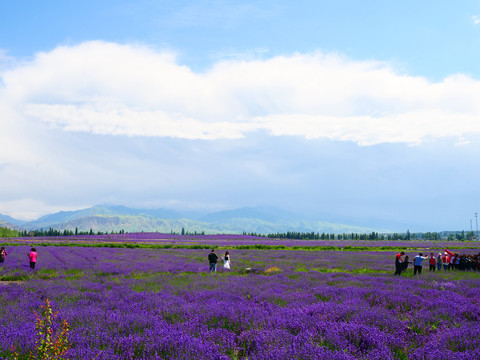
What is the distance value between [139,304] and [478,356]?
6.29 m

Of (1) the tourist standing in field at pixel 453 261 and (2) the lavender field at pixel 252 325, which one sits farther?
(1) the tourist standing in field at pixel 453 261

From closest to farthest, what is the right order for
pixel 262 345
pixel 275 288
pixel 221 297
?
pixel 262 345
pixel 221 297
pixel 275 288

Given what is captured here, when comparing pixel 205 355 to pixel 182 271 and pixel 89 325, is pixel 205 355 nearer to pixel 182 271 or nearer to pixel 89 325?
pixel 89 325

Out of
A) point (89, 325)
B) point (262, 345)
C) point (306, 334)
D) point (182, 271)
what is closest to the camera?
point (262, 345)

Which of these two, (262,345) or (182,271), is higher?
(262,345)

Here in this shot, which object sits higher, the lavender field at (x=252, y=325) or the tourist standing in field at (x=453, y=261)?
the lavender field at (x=252, y=325)

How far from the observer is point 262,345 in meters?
4.63

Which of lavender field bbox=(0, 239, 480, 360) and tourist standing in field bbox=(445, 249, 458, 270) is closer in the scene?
lavender field bbox=(0, 239, 480, 360)

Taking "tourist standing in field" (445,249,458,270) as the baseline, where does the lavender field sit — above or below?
above

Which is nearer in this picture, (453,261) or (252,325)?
(252,325)

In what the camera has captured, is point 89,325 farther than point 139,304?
No

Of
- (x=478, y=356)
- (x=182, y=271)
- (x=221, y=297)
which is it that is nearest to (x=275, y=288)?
(x=221, y=297)

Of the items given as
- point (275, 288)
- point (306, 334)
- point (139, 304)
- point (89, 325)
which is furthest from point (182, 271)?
point (306, 334)

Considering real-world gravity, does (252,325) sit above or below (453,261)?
above
